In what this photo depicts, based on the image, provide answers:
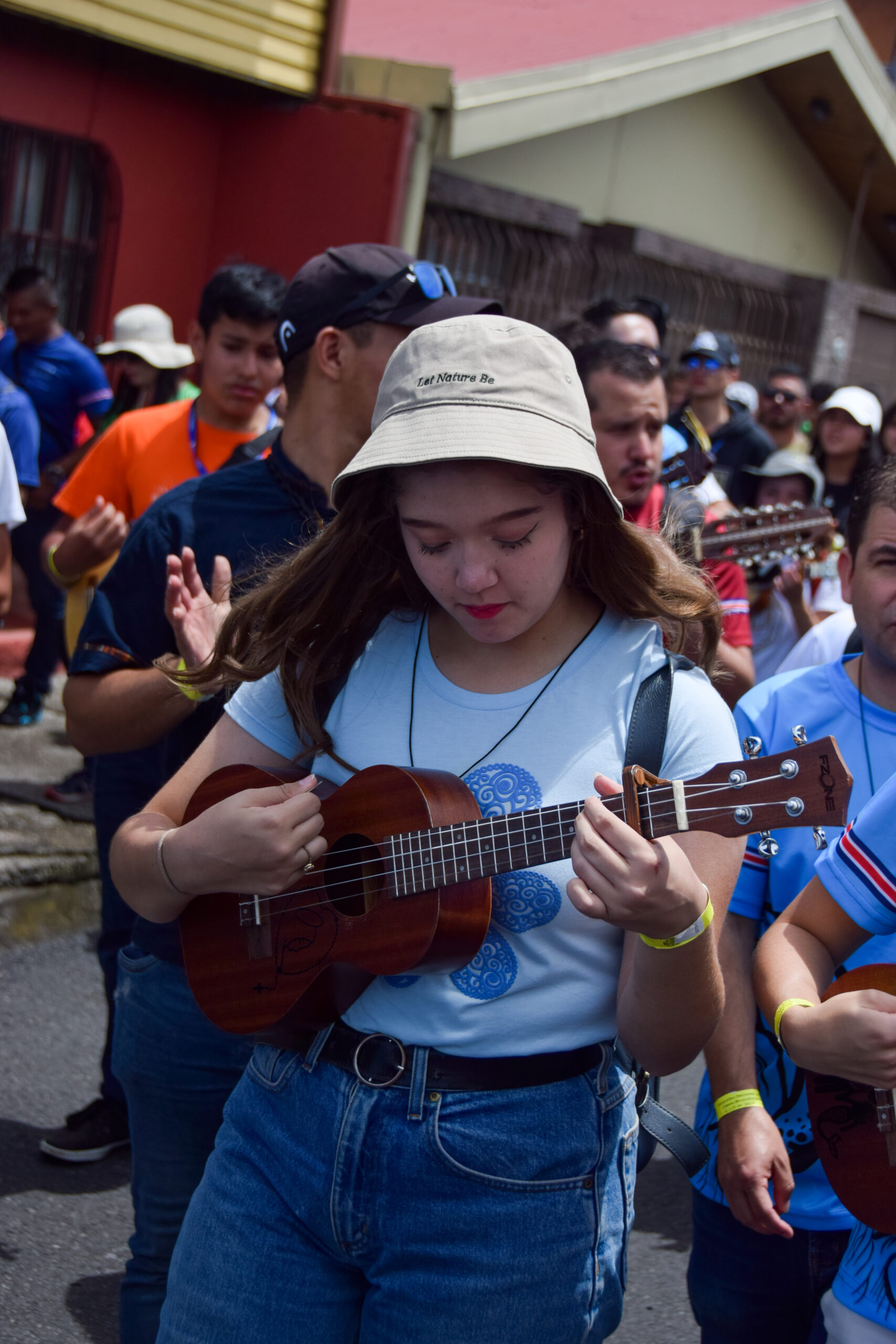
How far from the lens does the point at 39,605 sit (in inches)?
268

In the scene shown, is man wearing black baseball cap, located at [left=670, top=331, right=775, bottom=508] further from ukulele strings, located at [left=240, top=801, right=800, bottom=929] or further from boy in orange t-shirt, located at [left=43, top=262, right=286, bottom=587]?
ukulele strings, located at [left=240, top=801, right=800, bottom=929]

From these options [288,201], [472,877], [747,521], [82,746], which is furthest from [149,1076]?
[288,201]

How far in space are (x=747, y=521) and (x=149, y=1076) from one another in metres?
2.70

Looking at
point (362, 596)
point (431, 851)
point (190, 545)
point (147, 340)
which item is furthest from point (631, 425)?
point (147, 340)

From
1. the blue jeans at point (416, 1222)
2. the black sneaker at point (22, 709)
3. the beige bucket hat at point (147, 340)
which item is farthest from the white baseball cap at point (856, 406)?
the blue jeans at point (416, 1222)

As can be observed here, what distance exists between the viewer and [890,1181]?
6.16 feet

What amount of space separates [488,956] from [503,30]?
30.8ft

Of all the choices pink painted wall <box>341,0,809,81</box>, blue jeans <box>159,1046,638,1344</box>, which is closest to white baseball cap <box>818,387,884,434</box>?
pink painted wall <box>341,0,809,81</box>

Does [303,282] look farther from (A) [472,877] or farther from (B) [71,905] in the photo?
(B) [71,905]

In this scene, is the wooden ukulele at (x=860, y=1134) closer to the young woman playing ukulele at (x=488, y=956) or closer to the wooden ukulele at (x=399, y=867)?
the young woman playing ukulele at (x=488, y=956)

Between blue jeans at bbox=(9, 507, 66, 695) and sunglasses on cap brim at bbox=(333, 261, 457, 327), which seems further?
blue jeans at bbox=(9, 507, 66, 695)

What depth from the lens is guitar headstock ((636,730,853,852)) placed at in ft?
5.19

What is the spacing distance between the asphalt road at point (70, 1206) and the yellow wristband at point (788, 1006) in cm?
169

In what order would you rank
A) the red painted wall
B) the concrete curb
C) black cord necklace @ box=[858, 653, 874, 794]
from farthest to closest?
1. the red painted wall
2. the concrete curb
3. black cord necklace @ box=[858, 653, 874, 794]
